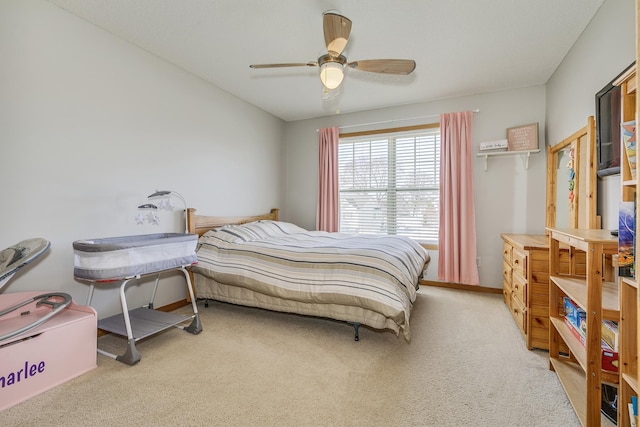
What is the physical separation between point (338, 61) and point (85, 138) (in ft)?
6.91

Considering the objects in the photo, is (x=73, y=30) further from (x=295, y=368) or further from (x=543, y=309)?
(x=543, y=309)

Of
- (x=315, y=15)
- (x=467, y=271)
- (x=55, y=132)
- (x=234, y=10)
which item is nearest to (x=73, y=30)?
(x=55, y=132)

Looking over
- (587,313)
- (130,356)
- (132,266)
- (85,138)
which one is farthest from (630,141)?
(85,138)

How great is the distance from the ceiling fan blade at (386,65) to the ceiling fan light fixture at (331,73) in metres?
0.11

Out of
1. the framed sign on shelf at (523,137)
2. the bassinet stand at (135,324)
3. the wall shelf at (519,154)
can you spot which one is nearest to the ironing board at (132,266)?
the bassinet stand at (135,324)

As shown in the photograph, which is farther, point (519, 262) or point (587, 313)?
point (519, 262)

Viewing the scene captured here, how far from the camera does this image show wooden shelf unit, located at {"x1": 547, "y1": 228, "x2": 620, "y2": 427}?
1.34 metres

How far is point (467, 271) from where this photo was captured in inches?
151

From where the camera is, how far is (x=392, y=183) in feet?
14.5

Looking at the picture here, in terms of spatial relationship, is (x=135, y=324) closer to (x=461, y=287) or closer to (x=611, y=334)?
(x=611, y=334)

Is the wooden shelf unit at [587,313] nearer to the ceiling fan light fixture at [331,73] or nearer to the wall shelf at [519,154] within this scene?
the ceiling fan light fixture at [331,73]

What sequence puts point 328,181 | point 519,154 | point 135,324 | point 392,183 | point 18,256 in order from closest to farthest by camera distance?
point 18,256 → point 135,324 → point 519,154 → point 392,183 → point 328,181

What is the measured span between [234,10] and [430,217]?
11.0ft

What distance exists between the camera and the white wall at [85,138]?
204 centimetres
